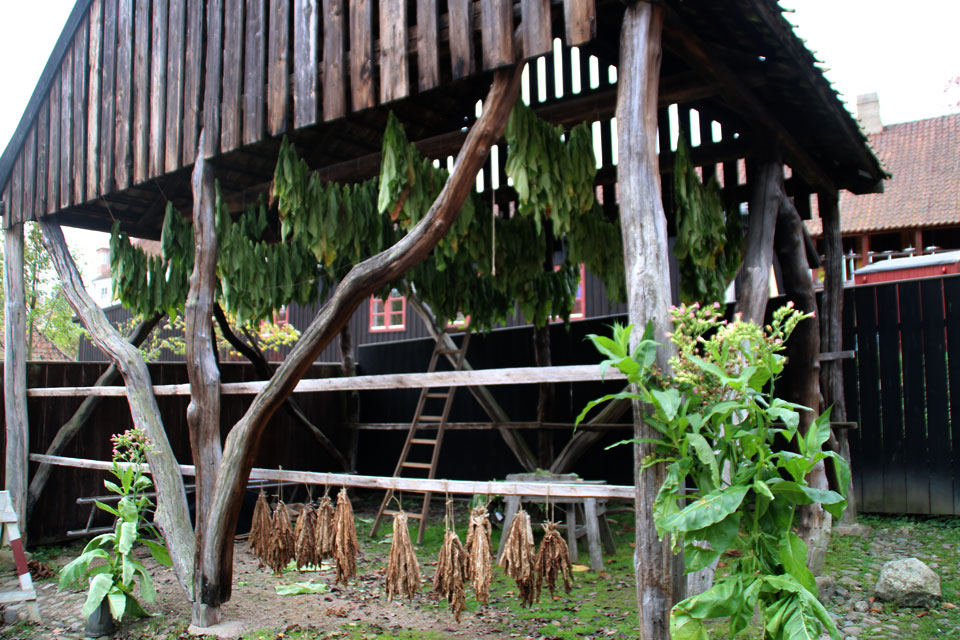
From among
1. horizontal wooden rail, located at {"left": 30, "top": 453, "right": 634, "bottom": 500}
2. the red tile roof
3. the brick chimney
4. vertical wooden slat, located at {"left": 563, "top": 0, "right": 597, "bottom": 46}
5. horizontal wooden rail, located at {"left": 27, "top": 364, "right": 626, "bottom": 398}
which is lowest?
horizontal wooden rail, located at {"left": 30, "top": 453, "right": 634, "bottom": 500}

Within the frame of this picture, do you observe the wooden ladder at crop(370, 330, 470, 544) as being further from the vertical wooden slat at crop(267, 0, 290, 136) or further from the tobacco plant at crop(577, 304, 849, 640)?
the tobacco plant at crop(577, 304, 849, 640)

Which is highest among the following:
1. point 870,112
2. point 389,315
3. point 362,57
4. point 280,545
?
point 870,112

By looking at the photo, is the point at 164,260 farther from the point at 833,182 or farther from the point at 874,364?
the point at 874,364

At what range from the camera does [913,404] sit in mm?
7305

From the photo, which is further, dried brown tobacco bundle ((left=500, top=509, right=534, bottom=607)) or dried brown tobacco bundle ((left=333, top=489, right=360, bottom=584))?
dried brown tobacco bundle ((left=333, top=489, right=360, bottom=584))

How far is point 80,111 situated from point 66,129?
0.80 feet

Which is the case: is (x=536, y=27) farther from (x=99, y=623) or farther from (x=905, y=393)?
(x=905, y=393)

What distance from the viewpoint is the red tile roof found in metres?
A: 15.7

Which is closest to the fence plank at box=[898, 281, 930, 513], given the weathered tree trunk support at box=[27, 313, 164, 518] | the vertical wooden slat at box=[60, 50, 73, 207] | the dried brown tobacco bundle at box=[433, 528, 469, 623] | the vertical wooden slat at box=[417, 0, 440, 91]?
the dried brown tobacco bundle at box=[433, 528, 469, 623]

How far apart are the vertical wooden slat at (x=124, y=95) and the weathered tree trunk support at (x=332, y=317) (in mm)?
2585

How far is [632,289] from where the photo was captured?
3.48 metres

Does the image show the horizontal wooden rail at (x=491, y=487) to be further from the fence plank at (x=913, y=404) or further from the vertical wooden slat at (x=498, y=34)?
the fence plank at (x=913, y=404)

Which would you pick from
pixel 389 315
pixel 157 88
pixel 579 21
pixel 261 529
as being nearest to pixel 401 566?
pixel 261 529

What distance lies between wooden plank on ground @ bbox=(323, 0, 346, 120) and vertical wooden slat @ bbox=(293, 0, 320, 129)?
0.09m
